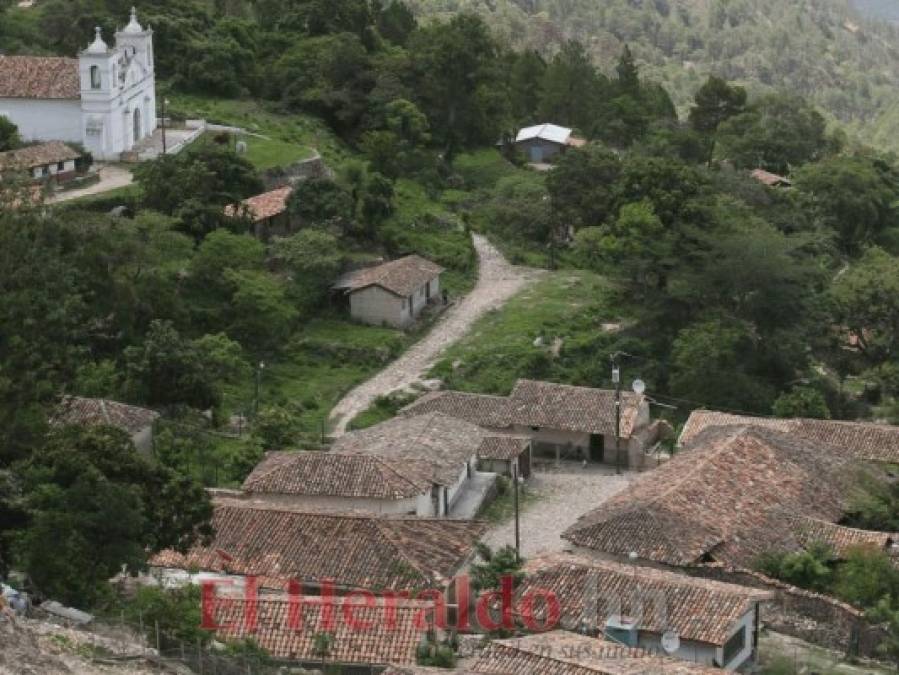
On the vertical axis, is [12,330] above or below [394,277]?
above

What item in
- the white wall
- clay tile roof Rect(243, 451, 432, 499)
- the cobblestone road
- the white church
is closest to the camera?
clay tile roof Rect(243, 451, 432, 499)

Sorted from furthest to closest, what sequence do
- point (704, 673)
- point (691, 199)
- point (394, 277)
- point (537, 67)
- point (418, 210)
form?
point (537, 67) → point (418, 210) → point (691, 199) → point (394, 277) → point (704, 673)

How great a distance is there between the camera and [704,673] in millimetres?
24281

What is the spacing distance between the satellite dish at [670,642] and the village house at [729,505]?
4.51 meters

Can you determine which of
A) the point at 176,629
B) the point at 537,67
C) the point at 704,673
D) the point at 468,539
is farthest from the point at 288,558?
the point at 537,67

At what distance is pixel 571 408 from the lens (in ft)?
133

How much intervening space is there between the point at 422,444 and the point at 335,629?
10.6 metres

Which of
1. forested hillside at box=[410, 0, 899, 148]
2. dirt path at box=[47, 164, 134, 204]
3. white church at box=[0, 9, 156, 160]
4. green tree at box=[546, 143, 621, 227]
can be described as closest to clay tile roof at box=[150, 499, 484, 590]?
dirt path at box=[47, 164, 134, 204]

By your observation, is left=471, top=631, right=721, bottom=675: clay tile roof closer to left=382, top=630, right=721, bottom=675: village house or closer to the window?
left=382, top=630, right=721, bottom=675: village house

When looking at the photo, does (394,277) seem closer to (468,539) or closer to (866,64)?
(468,539)

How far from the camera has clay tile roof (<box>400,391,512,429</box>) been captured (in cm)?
4019

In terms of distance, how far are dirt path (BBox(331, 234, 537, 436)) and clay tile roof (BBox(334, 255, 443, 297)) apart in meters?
1.30

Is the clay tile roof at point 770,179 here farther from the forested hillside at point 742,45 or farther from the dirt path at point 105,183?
the forested hillside at point 742,45

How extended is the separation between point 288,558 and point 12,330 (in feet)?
19.5
